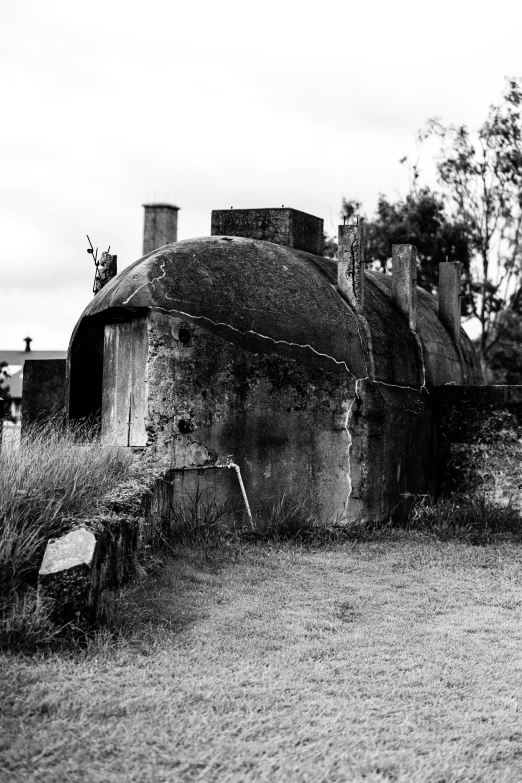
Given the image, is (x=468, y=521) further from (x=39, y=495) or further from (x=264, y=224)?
(x=39, y=495)

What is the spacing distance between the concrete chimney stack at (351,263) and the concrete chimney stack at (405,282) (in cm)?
102

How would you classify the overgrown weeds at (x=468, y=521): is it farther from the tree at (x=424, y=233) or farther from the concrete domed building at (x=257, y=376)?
the tree at (x=424, y=233)

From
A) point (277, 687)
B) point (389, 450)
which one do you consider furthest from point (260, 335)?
point (277, 687)

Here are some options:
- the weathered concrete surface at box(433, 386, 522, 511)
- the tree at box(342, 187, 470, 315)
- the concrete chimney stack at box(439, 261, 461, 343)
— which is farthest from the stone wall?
the tree at box(342, 187, 470, 315)

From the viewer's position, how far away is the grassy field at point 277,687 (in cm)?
358

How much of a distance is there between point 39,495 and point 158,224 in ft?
94.3

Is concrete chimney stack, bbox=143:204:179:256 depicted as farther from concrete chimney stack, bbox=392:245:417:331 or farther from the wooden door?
the wooden door

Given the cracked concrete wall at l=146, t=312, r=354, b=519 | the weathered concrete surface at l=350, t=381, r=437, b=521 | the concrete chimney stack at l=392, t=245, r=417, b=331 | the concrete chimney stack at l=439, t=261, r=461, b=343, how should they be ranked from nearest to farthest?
the cracked concrete wall at l=146, t=312, r=354, b=519 < the weathered concrete surface at l=350, t=381, r=437, b=521 < the concrete chimney stack at l=392, t=245, r=417, b=331 < the concrete chimney stack at l=439, t=261, r=461, b=343

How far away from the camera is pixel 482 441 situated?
9969 mm

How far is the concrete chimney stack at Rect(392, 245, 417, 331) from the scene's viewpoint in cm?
1038

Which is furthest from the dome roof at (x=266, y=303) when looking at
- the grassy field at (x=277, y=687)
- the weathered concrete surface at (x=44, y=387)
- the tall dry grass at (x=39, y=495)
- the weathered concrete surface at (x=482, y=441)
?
the grassy field at (x=277, y=687)

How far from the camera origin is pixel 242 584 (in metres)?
6.57

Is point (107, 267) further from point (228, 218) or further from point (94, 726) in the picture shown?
point (94, 726)

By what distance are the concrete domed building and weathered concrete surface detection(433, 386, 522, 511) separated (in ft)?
1.47
